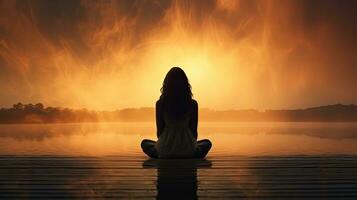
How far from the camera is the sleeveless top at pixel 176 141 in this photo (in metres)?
9.29

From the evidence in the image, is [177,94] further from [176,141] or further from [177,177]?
[177,177]


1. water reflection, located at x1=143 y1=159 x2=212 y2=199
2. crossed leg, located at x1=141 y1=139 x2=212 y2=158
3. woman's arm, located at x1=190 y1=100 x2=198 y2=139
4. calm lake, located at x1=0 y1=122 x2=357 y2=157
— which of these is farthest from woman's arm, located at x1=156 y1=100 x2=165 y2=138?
calm lake, located at x1=0 y1=122 x2=357 y2=157

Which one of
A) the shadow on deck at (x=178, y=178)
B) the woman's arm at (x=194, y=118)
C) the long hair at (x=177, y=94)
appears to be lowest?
the shadow on deck at (x=178, y=178)

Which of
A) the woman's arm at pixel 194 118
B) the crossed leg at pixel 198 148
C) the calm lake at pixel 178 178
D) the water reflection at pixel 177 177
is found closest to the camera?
the water reflection at pixel 177 177

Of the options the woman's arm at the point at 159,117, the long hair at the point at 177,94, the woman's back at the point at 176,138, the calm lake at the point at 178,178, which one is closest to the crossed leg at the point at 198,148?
the woman's back at the point at 176,138

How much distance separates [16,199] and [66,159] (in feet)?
16.4

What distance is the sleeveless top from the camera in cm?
929

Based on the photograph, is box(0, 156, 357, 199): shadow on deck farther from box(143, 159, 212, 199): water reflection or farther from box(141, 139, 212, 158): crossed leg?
box(141, 139, 212, 158): crossed leg

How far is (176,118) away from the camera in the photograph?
923 cm

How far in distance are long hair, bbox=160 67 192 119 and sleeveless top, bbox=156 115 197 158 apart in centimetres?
19

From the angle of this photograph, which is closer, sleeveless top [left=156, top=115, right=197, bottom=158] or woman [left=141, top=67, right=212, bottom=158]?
woman [left=141, top=67, right=212, bottom=158]

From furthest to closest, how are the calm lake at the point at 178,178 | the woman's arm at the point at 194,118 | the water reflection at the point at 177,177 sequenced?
1. the woman's arm at the point at 194,118
2. the calm lake at the point at 178,178
3. the water reflection at the point at 177,177

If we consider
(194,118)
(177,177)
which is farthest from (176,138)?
(177,177)

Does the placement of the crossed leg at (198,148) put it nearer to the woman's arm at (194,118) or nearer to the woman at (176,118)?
the woman at (176,118)
